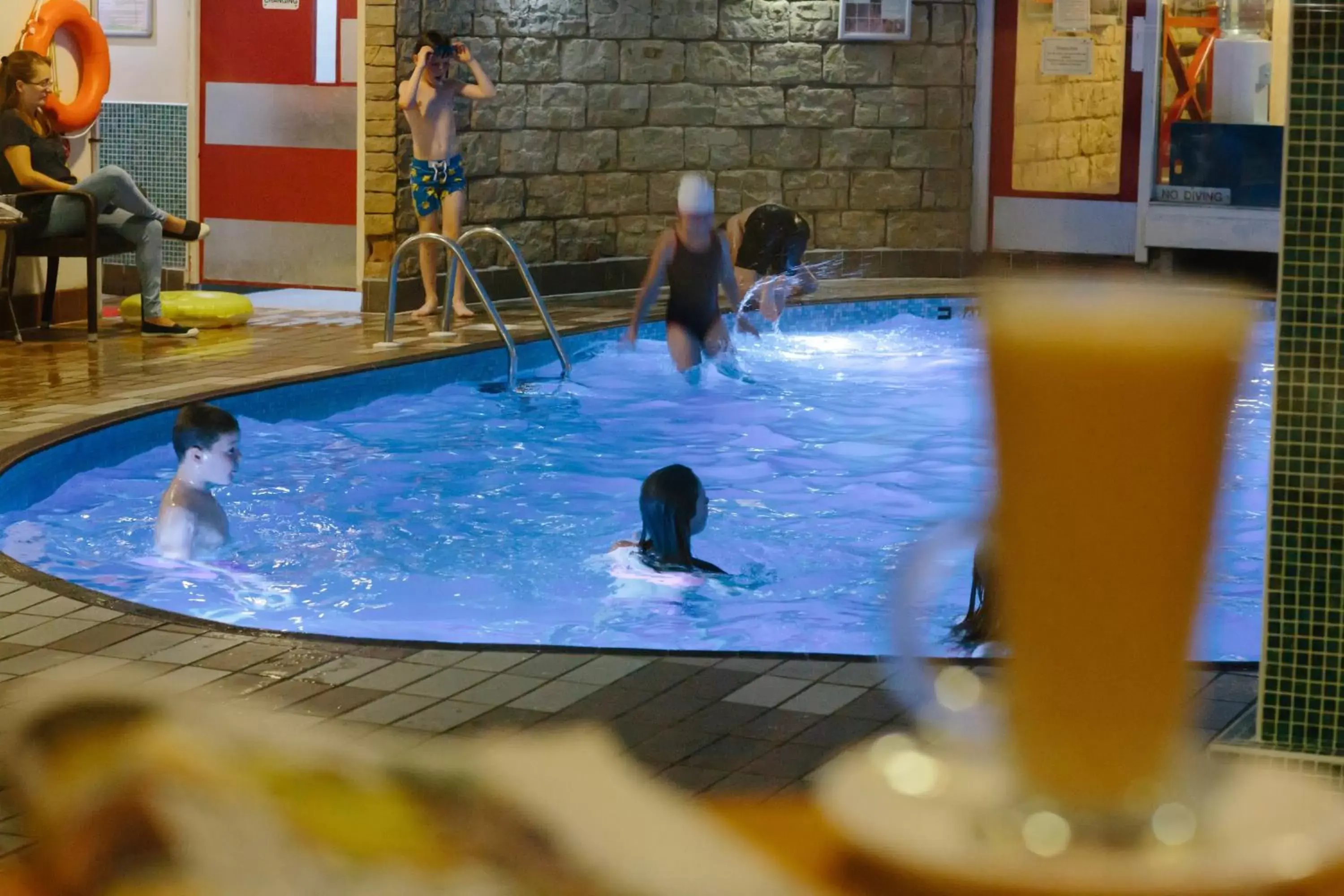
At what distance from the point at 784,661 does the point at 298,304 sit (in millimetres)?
8362

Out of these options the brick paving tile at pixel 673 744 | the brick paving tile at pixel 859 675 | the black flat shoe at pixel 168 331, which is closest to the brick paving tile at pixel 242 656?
the brick paving tile at pixel 673 744

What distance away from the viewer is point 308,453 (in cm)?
832

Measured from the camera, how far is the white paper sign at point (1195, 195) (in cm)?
1360

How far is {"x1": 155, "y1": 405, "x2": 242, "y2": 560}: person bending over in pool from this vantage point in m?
5.92

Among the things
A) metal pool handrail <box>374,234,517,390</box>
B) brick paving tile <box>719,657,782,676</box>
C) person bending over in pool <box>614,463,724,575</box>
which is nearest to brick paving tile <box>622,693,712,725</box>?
brick paving tile <box>719,657,782,676</box>

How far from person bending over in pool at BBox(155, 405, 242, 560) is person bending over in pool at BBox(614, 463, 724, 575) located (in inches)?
55.1

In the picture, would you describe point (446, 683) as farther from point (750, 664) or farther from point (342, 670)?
point (750, 664)

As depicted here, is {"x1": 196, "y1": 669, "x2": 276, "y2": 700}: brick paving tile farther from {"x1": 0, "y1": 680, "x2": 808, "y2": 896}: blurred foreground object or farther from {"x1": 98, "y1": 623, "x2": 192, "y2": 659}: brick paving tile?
{"x1": 0, "y1": 680, "x2": 808, "y2": 896}: blurred foreground object

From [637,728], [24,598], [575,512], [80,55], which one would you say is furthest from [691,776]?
[80,55]

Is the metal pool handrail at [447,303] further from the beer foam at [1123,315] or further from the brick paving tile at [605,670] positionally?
the beer foam at [1123,315]

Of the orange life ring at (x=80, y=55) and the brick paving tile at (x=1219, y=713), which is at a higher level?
the orange life ring at (x=80, y=55)

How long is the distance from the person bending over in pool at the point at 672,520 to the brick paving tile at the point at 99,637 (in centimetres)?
192

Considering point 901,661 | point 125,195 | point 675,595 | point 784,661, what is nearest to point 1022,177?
point 125,195

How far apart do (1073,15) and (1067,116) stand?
0.79 metres
